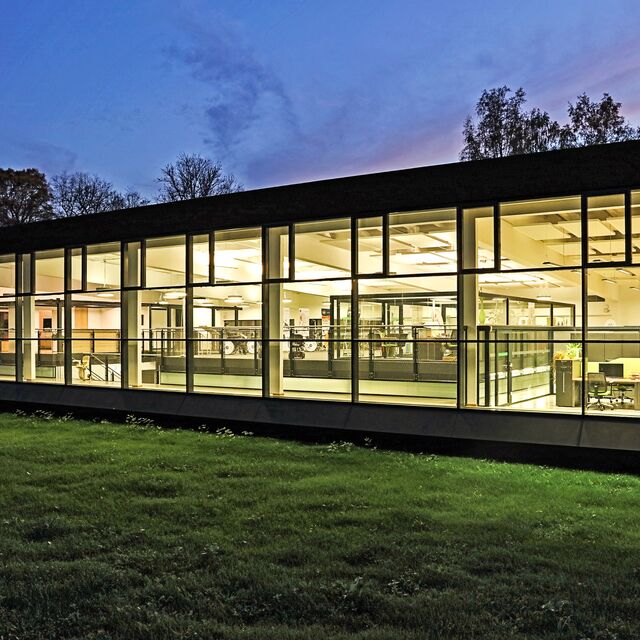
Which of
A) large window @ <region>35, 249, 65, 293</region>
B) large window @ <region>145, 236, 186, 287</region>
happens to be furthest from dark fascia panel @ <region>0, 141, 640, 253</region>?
large window @ <region>35, 249, 65, 293</region>

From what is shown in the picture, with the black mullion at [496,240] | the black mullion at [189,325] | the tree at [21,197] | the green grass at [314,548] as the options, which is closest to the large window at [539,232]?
the black mullion at [496,240]

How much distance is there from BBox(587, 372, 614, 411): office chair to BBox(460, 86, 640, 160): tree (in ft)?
132

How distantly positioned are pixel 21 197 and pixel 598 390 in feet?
154

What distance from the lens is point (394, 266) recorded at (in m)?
15.9

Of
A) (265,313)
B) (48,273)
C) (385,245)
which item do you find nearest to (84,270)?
(48,273)

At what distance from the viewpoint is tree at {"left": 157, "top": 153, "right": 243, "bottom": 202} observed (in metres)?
52.2

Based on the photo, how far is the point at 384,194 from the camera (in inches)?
430

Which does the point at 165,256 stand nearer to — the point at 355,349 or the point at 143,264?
the point at 143,264

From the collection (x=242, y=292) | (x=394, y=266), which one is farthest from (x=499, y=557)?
(x=242, y=292)

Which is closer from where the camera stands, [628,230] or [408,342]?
Answer: [628,230]

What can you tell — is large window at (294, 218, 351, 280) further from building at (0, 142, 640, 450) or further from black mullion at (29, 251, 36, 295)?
black mullion at (29, 251, 36, 295)

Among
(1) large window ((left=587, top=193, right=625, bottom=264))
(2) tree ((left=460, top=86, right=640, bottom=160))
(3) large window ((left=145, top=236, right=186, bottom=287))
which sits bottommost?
(3) large window ((left=145, top=236, right=186, bottom=287))

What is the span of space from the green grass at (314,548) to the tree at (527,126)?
4431 cm

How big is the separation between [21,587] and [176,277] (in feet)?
45.8
